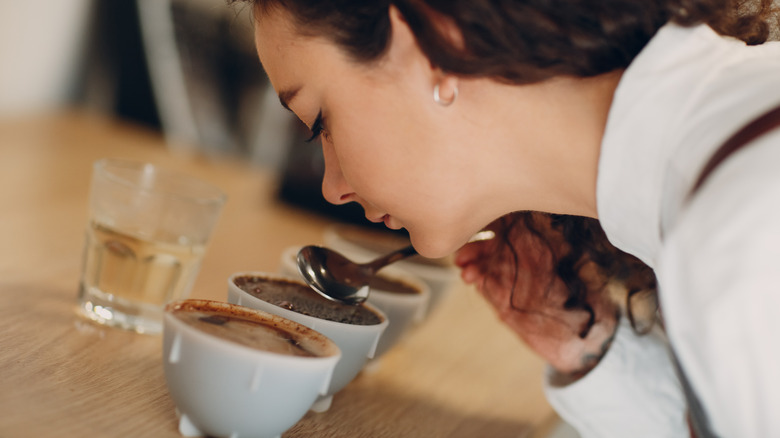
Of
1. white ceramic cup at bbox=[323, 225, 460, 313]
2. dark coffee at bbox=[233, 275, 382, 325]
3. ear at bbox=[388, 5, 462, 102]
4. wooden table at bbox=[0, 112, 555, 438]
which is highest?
ear at bbox=[388, 5, 462, 102]

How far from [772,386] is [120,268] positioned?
22.4 inches

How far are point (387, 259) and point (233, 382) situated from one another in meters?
0.35

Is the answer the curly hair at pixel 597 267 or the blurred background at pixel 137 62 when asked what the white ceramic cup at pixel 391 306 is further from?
the blurred background at pixel 137 62

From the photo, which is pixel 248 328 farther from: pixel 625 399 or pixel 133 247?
pixel 625 399

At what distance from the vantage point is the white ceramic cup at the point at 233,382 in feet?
1.65

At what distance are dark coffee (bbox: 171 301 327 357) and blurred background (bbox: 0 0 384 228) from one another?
1.32 meters

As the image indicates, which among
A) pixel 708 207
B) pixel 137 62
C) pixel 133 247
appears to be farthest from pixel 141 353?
pixel 137 62

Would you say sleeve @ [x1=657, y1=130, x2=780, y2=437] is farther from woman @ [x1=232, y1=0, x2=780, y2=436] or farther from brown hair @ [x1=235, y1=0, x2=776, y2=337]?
brown hair @ [x1=235, y1=0, x2=776, y2=337]

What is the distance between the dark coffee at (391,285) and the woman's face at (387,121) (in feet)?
0.45

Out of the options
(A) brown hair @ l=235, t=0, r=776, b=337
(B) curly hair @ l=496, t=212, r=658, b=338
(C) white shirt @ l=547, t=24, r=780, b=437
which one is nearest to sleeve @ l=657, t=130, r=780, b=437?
(C) white shirt @ l=547, t=24, r=780, b=437

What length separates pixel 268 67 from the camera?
0.71 metres

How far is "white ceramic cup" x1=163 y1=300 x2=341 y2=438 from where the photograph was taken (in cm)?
50

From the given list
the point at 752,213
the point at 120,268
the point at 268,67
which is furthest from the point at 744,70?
the point at 120,268

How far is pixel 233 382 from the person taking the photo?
0.51m
